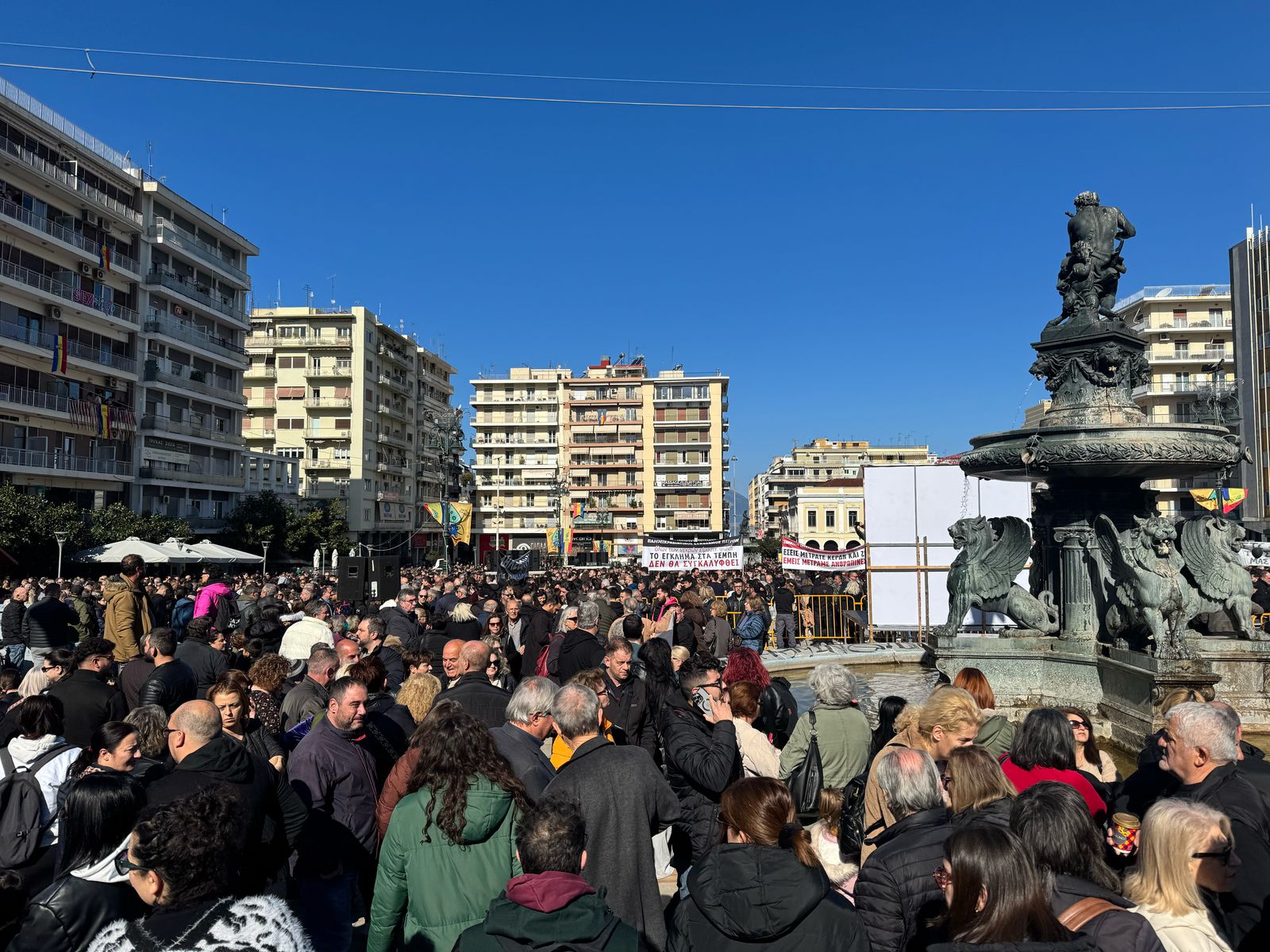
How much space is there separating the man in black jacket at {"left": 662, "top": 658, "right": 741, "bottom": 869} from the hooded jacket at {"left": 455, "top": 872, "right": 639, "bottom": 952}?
1.43 metres

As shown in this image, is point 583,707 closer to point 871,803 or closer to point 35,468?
point 871,803

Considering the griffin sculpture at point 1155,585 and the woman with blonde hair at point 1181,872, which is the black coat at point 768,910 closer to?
the woman with blonde hair at point 1181,872

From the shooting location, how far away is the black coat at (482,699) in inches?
227

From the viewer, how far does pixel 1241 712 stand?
30.8 feet

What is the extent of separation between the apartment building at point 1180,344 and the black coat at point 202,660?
69.3 meters

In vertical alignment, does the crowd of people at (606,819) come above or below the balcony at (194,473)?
below

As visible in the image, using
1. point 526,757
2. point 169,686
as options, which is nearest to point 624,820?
point 526,757

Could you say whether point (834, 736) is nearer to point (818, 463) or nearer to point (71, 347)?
point (71, 347)

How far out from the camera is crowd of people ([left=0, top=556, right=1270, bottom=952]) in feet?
8.70

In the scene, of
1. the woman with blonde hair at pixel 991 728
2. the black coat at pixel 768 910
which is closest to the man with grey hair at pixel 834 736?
the woman with blonde hair at pixel 991 728

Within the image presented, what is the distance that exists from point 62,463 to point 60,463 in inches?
3.9

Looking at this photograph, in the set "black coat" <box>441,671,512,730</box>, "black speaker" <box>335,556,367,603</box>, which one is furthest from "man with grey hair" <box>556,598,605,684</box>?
"black speaker" <box>335,556,367,603</box>

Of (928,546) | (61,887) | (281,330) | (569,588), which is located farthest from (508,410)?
(61,887)

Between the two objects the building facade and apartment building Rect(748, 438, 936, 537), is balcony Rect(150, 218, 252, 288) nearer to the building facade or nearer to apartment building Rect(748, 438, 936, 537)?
the building facade
